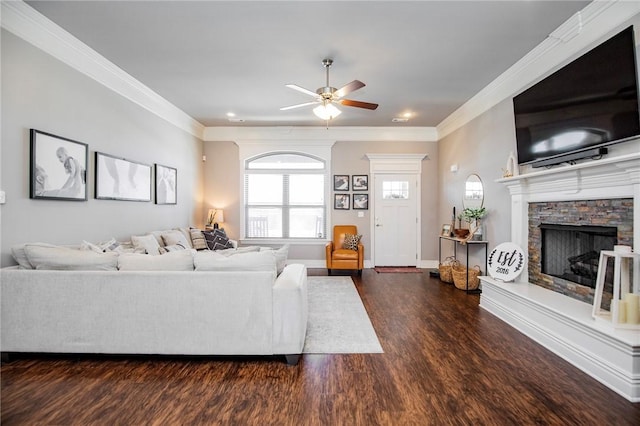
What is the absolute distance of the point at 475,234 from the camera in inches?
185

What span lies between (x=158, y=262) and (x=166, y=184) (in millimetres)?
2910

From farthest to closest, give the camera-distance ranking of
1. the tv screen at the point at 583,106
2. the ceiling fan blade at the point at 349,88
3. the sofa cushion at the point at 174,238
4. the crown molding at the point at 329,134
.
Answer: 1. the crown molding at the point at 329,134
2. the sofa cushion at the point at 174,238
3. the ceiling fan blade at the point at 349,88
4. the tv screen at the point at 583,106

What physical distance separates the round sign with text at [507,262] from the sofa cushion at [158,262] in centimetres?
340

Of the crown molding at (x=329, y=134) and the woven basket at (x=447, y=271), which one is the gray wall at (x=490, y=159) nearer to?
the woven basket at (x=447, y=271)

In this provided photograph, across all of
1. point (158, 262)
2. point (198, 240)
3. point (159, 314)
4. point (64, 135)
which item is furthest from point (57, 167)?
point (198, 240)

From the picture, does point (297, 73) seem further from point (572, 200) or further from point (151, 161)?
point (572, 200)

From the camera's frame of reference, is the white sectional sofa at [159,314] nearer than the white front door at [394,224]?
Yes

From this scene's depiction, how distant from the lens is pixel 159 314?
2.40m

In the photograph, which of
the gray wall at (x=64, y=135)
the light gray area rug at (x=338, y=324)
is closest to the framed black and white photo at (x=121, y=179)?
the gray wall at (x=64, y=135)

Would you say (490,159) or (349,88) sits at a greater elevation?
(349,88)

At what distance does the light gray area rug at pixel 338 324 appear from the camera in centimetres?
271

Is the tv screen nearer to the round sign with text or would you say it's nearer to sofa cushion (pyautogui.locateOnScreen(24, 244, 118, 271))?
the round sign with text

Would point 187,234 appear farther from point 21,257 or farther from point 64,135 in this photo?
point 21,257

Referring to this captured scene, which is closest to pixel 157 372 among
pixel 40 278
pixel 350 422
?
pixel 40 278
